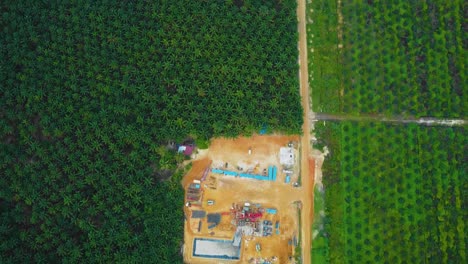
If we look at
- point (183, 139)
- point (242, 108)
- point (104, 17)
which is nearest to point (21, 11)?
point (104, 17)

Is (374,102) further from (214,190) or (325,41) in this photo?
(214,190)

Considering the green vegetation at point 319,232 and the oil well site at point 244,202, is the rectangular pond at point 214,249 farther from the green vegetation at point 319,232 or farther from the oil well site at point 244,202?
the green vegetation at point 319,232

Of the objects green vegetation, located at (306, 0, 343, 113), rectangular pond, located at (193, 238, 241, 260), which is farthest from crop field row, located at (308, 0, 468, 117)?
rectangular pond, located at (193, 238, 241, 260)

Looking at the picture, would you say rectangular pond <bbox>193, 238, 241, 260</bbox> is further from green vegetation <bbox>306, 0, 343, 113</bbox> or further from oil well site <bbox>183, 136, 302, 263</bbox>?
green vegetation <bbox>306, 0, 343, 113</bbox>

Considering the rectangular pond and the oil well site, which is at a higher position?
the oil well site

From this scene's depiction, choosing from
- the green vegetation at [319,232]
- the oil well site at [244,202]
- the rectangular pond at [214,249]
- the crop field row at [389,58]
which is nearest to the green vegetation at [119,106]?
the oil well site at [244,202]

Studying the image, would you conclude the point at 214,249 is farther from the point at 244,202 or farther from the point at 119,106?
the point at 119,106
